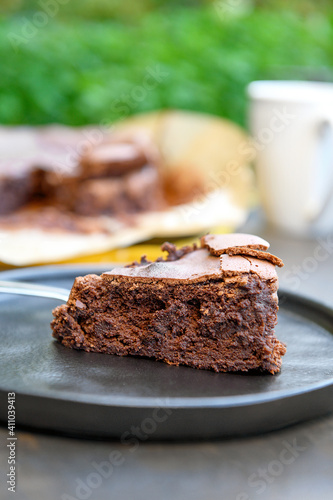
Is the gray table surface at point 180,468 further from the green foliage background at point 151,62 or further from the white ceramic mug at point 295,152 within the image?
the green foliage background at point 151,62

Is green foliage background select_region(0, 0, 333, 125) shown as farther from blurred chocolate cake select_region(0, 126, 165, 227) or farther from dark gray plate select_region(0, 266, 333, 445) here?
dark gray plate select_region(0, 266, 333, 445)

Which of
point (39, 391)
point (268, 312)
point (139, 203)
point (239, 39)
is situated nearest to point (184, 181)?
point (139, 203)

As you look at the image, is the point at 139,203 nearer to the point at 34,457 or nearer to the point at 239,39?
the point at 239,39

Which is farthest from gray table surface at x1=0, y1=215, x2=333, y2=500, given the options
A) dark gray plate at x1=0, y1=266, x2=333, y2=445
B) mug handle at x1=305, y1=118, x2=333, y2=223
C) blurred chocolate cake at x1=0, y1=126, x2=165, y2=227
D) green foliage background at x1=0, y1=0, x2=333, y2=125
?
green foliage background at x1=0, y1=0, x2=333, y2=125

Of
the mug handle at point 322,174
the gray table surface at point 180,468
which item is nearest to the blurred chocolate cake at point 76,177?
the mug handle at point 322,174

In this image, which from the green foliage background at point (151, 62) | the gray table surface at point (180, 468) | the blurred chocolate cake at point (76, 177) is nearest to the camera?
the gray table surface at point (180, 468)

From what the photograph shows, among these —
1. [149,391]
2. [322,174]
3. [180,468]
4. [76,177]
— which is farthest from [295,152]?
[180,468]
